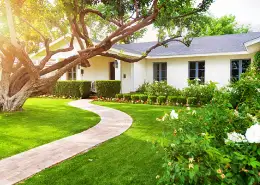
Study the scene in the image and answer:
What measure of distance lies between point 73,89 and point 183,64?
8.63 metres

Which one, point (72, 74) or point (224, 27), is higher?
point (224, 27)

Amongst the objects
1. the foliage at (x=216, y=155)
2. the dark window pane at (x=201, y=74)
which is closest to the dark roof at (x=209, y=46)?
the dark window pane at (x=201, y=74)

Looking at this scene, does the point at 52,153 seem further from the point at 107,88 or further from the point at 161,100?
the point at 107,88

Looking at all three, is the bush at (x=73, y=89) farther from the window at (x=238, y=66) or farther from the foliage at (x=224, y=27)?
the foliage at (x=224, y=27)

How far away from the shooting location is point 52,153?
5.90 meters

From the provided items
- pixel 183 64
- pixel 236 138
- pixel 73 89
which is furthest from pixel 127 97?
pixel 236 138

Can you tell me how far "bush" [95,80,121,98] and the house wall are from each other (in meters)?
1.93

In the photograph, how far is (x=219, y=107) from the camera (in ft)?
10.3

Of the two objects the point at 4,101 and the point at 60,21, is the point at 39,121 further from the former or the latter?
the point at 60,21

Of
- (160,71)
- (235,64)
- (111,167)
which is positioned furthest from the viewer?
(160,71)

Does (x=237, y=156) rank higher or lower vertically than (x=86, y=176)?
higher

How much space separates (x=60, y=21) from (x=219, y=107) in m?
15.8

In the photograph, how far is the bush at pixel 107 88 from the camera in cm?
1836

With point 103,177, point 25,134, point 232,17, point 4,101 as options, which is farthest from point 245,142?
point 232,17
